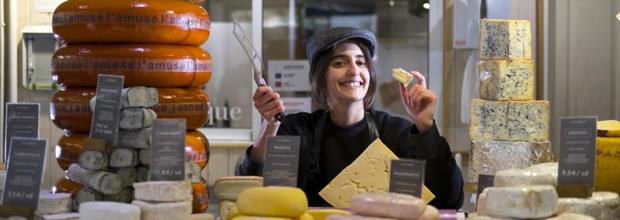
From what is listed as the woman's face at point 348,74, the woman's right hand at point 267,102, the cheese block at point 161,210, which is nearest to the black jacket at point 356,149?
the woman's face at point 348,74

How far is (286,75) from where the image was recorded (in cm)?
543

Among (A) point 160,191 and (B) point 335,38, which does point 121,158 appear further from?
(B) point 335,38

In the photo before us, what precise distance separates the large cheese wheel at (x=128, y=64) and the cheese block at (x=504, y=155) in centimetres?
139

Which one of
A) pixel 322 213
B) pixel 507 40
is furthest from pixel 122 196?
pixel 507 40

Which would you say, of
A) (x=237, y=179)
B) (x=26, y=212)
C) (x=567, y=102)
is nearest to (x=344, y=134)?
(x=237, y=179)

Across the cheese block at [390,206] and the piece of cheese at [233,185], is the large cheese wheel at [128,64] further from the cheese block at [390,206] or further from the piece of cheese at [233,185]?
the cheese block at [390,206]

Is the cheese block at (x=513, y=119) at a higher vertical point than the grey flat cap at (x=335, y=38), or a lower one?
lower

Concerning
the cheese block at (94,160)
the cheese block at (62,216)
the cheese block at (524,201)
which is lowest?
the cheese block at (62,216)

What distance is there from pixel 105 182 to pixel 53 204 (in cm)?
11

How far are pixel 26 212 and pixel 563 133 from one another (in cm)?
110

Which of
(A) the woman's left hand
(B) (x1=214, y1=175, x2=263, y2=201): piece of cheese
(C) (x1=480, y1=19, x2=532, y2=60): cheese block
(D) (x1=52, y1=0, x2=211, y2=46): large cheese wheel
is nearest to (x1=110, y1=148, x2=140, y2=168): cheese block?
(B) (x1=214, y1=175, x2=263, y2=201): piece of cheese

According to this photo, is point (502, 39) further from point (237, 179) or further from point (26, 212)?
point (26, 212)

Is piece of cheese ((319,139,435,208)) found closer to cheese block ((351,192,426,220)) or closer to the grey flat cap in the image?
cheese block ((351,192,426,220))

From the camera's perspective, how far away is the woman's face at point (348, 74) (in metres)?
2.58
